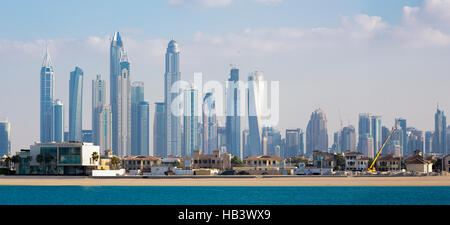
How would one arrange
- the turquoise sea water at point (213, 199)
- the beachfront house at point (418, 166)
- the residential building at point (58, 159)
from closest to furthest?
the turquoise sea water at point (213, 199) < the residential building at point (58, 159) < the beachfront house at point (418, 166)

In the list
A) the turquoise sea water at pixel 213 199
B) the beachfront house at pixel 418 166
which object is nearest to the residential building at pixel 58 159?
the turquoise sea water at pixel 213 199

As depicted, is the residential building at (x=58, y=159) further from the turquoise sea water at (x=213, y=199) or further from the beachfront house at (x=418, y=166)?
the beachfront house at (x=418, y=166)

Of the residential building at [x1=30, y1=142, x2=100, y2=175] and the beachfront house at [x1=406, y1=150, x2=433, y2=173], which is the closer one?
the residential building at [x1=30, y1=142, x2=100, y2=175]

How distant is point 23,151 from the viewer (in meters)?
154

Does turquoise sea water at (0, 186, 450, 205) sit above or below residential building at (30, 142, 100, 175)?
below

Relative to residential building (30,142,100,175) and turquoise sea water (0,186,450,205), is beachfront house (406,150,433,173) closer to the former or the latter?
turquoise sea water (0,186,450,205)

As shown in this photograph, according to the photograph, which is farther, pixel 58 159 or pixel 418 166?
pixel 418 166

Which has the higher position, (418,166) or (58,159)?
(58,159)

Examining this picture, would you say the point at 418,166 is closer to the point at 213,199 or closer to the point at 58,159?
the point at 58,159

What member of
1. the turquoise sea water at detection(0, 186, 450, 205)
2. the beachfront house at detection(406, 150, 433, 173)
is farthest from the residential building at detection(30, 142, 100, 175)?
the beachfront house at detection(406, 150, 433, 173)

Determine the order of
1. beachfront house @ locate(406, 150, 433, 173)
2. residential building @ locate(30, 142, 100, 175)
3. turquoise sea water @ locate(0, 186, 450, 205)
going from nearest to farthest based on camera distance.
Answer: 1. turquoise sea water @ locate(0, 186, 450, 205)
2. residential building @ locate(30, 142, 100, 175)
3. beachfront house @ locate(406, 150, 433, 173)

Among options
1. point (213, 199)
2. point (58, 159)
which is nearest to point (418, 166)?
point (58, 159)

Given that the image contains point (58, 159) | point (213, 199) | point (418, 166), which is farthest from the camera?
point (418, 166)
